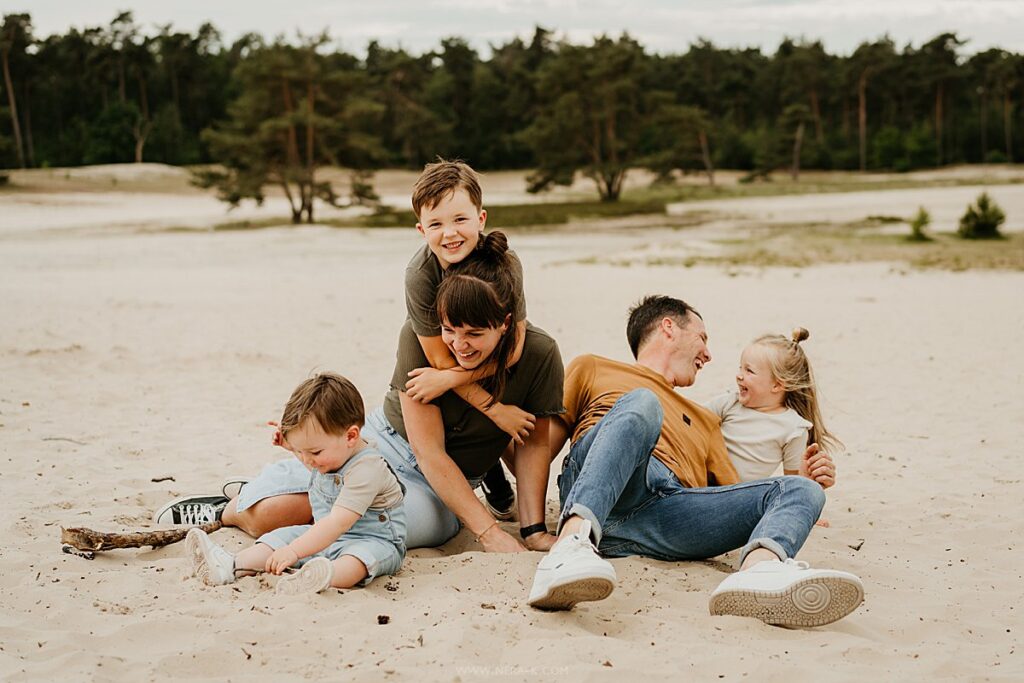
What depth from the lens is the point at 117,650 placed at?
110 inches

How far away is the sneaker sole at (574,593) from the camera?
2.92 m

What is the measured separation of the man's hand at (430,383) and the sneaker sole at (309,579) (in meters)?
0.67

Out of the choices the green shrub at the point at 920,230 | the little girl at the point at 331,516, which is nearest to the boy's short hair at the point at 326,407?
the little girl at the point at 331,516

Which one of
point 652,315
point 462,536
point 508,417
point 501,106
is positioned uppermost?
point 501,106

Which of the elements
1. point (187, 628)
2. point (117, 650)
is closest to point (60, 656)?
point (117, 650)

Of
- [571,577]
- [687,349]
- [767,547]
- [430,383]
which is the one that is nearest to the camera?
[571,577]

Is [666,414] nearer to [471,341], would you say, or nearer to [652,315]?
[652,315]

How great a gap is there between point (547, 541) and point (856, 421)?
3.45 meters

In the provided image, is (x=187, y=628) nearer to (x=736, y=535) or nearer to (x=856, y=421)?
(x=736, y=535)

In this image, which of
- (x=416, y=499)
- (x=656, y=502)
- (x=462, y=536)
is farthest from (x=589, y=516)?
(x=462, y=536)

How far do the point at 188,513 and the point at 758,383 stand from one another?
2250 millimetres

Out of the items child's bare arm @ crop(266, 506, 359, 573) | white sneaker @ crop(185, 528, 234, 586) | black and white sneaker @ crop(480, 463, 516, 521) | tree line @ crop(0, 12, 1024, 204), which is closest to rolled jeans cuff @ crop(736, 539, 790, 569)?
child's bare arm @ crop(266, 506, 359, 573)

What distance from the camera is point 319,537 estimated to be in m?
3.38

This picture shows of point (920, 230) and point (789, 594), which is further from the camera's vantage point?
point (920, 230)
